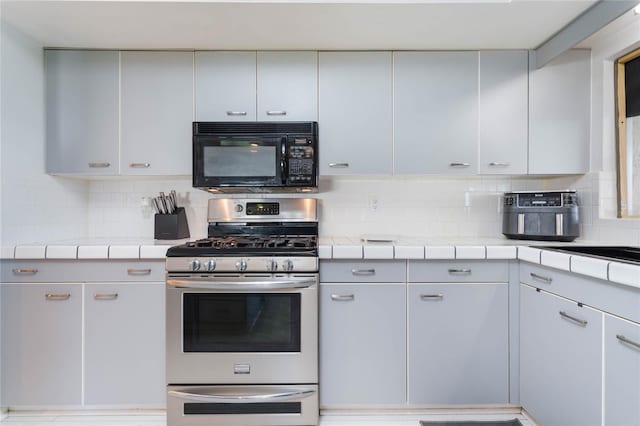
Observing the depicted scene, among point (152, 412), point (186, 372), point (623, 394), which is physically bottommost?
point (152, 412)

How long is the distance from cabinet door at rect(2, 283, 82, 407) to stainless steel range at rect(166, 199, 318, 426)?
58 centimetres

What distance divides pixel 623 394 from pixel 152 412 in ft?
7.41

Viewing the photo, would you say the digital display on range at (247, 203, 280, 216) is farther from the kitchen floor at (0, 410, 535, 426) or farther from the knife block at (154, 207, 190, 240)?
the kitchen floor at (0, 410, 535, 426)

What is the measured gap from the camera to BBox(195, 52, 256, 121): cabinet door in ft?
7.30

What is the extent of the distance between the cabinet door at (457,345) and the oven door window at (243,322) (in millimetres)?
689

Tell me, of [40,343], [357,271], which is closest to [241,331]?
[357,271]

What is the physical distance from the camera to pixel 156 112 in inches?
88.0

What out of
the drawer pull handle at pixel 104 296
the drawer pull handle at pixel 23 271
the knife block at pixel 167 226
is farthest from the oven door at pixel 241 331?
the drawer pull handle at pixel 23 271

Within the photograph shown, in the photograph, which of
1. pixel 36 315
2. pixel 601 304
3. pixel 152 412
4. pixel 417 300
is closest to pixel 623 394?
pixel 601 304

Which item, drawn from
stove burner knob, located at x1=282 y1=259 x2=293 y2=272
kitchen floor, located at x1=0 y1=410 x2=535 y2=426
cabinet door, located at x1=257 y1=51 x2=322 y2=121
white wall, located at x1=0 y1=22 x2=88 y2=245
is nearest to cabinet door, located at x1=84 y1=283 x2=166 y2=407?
kitchen floor, located at x1=0 y1=410 x2=535 y2=426

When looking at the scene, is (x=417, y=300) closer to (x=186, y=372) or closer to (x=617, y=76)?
(x=186, y=372)

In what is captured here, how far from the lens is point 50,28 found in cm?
199

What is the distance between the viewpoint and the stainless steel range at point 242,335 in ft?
6.06

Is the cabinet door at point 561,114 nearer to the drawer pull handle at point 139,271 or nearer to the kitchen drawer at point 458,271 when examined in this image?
the kitchen drawer at point 458,271
